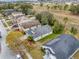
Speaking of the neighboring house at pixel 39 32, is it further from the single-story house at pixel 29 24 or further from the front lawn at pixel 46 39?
the single-story house at pixel 29 24

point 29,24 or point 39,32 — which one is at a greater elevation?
point 39,32

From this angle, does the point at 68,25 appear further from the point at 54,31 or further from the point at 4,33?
the point at 4,33

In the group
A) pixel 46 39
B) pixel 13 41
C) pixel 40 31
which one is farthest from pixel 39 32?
pixel 13 41

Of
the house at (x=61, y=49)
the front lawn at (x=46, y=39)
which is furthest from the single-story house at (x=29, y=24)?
the house at (x=61, y=49)

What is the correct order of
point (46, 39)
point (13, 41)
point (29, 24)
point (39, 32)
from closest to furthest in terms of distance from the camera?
point (13, 41), point (46, 39), point (39, 32), point (29, 24)

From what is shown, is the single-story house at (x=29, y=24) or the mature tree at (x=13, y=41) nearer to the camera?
the mature tree at (x=13, y=41)

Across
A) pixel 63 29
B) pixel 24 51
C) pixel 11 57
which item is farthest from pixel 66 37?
pixel 63 29

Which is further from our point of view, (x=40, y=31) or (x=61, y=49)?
(x=40, y=31)

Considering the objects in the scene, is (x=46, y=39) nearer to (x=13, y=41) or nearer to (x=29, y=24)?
(x=13, y=41)

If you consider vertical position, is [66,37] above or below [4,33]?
above
